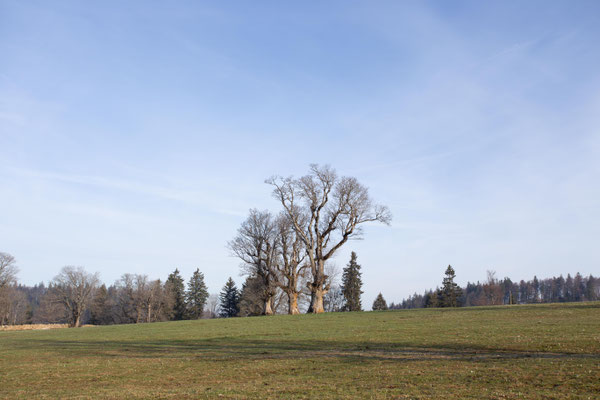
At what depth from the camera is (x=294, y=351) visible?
1980 centimetres

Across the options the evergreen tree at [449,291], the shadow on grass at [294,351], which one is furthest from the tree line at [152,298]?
the shadow on grass at [294,351]

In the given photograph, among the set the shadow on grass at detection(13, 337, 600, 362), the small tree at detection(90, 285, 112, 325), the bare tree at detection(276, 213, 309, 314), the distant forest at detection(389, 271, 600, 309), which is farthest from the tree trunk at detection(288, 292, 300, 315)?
the distant forest at detection(389, 271, 600, 309)

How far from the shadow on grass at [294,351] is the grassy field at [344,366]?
0.19 feet

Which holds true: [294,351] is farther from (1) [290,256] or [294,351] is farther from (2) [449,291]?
(2) [449,291]

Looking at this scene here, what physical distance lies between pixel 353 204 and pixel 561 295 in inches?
6743

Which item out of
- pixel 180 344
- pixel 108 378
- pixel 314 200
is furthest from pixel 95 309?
pixel 108 378

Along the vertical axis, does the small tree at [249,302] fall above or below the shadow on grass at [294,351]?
below

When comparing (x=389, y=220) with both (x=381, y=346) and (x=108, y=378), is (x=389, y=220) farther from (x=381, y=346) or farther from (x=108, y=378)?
(x=108, y=378)

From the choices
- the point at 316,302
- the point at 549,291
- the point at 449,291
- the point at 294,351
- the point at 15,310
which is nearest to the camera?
the point at 294,351

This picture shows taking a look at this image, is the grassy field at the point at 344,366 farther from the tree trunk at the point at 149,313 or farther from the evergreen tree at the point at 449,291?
the tree trunk at the point at 149,313

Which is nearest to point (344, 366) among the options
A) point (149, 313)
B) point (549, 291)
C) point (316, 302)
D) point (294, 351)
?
point (294, 351)

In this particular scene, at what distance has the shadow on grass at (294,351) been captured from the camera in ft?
51.0

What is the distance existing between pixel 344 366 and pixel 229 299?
97.2 m

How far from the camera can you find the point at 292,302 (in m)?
57.2
